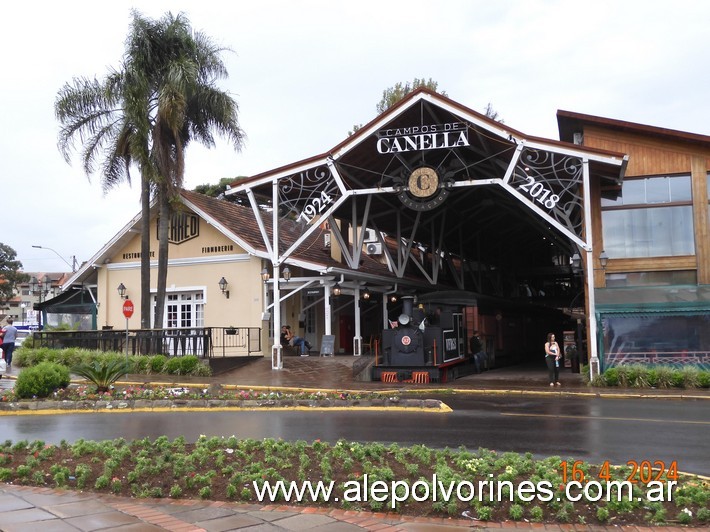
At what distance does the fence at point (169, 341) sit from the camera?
949 inches

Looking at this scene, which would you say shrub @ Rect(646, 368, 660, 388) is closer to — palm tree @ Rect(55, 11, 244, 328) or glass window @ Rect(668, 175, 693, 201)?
glass window @ Rect(668, 175, 693, 201)

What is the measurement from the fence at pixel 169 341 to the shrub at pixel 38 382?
6.80 metres

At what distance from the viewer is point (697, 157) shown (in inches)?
834

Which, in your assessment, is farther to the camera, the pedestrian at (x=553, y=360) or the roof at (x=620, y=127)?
the roof at (x=620, y=127)

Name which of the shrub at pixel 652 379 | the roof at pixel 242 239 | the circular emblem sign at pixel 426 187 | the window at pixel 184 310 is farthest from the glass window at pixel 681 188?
the window at pixel 184 310

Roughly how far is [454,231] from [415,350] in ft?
50.6

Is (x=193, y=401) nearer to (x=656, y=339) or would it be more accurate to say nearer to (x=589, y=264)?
(x=589, y=264)

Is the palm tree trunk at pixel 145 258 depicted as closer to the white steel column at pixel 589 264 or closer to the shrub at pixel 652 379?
the white steel column at pixel 589 264

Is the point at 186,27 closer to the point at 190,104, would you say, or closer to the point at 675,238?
the point at 190,104

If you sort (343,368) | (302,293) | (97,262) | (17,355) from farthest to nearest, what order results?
(97,262) → (302,293) → (17,355) → (343,368)

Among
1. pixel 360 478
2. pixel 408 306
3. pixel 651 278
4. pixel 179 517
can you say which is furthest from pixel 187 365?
pixel 179 517

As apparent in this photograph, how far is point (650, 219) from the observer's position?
853 inches

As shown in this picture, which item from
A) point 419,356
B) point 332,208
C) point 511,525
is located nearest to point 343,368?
point 419,356

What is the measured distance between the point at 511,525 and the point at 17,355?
2415cm
